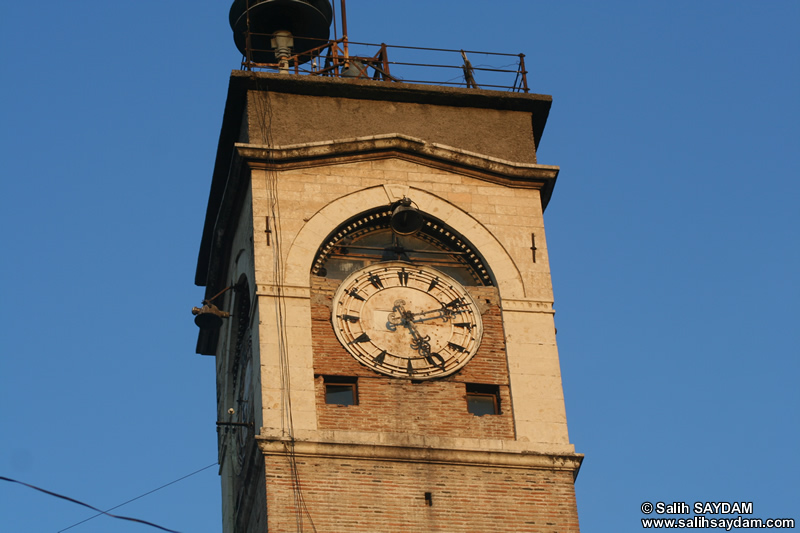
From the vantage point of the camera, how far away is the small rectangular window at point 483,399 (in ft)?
104

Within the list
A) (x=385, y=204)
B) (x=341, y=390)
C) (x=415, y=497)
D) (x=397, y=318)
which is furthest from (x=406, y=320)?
(x=415, y=497)

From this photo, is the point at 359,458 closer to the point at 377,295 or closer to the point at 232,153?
the point at 377,295

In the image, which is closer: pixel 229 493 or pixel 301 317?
pixel 301 317

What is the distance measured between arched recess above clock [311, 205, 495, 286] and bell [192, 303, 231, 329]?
7.85 ft

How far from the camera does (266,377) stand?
1217 inches

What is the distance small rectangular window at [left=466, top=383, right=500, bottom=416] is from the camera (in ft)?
104

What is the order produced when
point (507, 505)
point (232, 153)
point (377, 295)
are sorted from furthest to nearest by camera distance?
point (232, 153), point (377, 295), point (507, 505)

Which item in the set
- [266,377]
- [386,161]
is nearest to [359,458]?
[266,377]

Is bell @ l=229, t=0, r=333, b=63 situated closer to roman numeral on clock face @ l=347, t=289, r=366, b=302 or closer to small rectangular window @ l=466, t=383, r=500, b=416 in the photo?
roman numeral on clock face @ l=347, t=289, r=366, b=302

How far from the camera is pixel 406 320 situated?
106 feet

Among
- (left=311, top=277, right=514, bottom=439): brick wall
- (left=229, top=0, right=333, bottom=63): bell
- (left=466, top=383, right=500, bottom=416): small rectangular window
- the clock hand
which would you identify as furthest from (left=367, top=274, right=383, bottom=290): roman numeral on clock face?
(left=229, top=0, right=333, bottom=63): bell

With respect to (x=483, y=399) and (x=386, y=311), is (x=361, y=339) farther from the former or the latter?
(x=483, y=399)

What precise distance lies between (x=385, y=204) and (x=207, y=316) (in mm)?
3735

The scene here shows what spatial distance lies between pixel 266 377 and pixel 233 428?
17.7 ft
